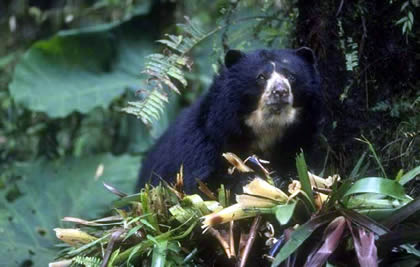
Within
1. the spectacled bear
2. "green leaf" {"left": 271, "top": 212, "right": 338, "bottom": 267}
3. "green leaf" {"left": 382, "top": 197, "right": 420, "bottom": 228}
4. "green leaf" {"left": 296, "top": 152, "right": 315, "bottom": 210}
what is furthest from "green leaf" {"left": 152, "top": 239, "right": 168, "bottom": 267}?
"green leaf" {"left": 382, "top": 197, "right": 420, "bottom": 228}

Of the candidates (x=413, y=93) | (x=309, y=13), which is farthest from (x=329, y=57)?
(x=413, y=93)

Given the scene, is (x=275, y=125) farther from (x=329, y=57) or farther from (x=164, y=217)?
(x=164, y=217)

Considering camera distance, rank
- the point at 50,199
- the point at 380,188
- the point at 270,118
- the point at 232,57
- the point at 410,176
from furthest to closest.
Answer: the point at 50,199 → the point at 232,57 → the point at 270,118 → the point at 410,176 → the point at 380,188

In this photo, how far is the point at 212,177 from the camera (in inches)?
166

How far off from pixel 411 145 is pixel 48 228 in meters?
3.95

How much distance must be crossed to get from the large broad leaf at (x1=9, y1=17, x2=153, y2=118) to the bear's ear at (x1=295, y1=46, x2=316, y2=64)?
3.74 m

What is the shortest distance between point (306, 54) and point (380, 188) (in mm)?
1318

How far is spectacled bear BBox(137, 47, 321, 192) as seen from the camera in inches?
163

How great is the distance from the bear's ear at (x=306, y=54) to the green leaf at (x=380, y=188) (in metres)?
1.25

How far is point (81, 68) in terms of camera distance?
8.05 meters

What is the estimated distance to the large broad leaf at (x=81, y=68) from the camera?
752 cm

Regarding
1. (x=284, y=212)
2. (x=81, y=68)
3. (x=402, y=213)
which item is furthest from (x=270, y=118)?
(x=81, y=68)

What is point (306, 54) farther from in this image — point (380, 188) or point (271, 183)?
point (380, 188)

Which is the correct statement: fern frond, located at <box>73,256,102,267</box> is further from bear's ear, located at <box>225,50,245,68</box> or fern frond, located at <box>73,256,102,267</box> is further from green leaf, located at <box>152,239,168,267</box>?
bear's ear, located at <box>225,50,245,68</box>
